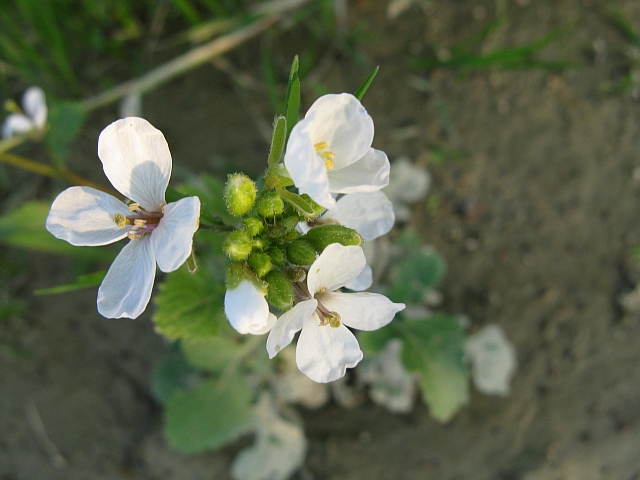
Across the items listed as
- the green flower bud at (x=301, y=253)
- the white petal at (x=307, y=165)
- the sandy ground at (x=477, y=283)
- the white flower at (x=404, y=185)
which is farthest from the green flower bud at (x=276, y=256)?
the sandy ground at (x=477, y=283)

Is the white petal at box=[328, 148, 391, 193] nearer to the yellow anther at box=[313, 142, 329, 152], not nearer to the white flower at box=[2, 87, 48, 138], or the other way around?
the yellow anther at box=[313, 142, 329, 152]

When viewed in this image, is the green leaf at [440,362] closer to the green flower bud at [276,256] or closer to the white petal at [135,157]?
the green flower bud at [276,256]

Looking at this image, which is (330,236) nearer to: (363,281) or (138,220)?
(363,281)

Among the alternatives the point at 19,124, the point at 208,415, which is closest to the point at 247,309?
the point at 208,415

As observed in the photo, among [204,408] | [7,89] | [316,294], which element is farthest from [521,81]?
[7,89]

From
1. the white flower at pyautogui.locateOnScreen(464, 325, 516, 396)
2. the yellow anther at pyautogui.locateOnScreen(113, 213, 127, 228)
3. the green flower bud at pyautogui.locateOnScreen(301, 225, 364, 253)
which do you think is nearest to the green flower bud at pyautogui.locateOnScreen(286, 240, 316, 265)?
the green flower bud at pyautogui.locateOnScreen(301, 225, 364, 253)
